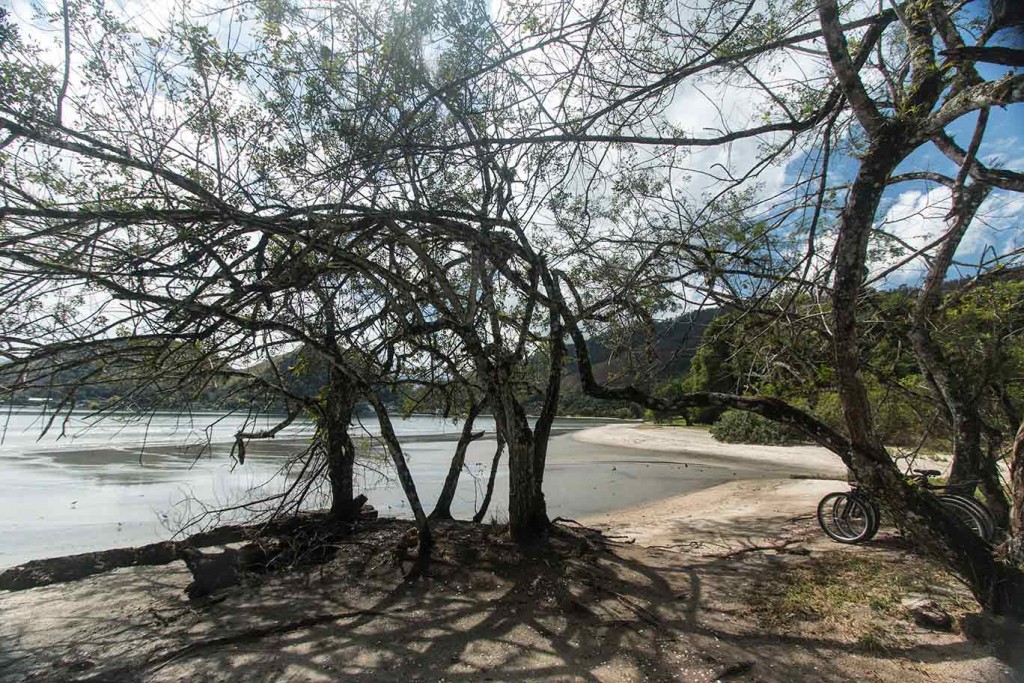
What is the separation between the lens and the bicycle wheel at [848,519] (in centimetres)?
658

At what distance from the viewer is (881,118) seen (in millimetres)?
3727

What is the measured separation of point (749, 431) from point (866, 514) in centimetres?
2318

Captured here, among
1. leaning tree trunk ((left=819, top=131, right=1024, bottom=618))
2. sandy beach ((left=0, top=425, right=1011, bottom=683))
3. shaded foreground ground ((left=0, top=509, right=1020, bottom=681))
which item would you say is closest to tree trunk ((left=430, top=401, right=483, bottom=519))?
sandy beach ((left=0, top=425, right=1011, bottom=683))

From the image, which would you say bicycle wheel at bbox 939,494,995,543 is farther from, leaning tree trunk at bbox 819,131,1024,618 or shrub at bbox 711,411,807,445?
shrub at bbox 711,411,807,445

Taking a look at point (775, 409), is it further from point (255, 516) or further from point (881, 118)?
point (255, 516)

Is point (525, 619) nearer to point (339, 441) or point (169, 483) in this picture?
point (339, 441)

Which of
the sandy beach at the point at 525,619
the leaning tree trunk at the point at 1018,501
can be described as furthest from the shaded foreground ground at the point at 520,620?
the leaning tree trunk at the point at 1018,501

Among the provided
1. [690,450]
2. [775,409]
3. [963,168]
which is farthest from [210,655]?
[690,450]

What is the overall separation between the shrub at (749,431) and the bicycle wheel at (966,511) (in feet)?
68.2

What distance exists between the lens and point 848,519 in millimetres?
6969

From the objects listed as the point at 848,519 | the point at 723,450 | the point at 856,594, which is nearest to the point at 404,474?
the point at 856,594

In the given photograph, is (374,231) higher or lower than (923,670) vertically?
higher

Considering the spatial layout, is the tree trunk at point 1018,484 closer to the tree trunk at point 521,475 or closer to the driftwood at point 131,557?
the tree trunk at point 521,475

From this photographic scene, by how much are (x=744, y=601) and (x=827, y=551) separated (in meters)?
2.30
